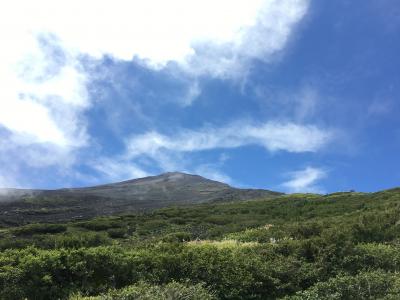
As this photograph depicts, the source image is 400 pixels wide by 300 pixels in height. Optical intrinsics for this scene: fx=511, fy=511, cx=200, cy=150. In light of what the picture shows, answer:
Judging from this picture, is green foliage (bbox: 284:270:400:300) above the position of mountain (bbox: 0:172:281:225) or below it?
below

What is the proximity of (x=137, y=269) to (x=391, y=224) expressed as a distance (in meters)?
13.6

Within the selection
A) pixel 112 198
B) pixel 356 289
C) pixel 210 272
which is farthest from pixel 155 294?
pixel 112 198

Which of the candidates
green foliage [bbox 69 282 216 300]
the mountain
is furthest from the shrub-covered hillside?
Result: the mountain

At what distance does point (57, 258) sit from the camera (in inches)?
510

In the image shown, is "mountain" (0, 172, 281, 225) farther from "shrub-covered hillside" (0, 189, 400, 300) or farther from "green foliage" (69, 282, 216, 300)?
"green foliage" (69, 282, 216, 300)

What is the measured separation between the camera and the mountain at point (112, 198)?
8181cm

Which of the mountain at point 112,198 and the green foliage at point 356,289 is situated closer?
the green foliage at point 356,289

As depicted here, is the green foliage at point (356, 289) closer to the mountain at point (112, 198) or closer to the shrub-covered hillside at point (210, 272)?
the shrub-covered hillside at point (210, 272)

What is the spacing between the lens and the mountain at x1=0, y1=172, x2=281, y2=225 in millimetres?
81812

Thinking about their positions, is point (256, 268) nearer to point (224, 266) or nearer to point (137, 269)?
point (224, 266)

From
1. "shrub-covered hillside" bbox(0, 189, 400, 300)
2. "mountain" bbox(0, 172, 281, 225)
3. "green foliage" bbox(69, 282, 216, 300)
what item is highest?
"mountain" bbox(0, 172, 281, 225)

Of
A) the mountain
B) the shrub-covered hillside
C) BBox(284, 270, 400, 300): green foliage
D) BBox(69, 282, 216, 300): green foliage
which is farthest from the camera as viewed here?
the mountain

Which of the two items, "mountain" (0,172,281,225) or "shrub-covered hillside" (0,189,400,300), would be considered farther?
"mountain" (0,172,281,225)

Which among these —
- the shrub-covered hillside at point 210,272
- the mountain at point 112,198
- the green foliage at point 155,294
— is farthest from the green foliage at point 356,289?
the mountain at point 112,198
